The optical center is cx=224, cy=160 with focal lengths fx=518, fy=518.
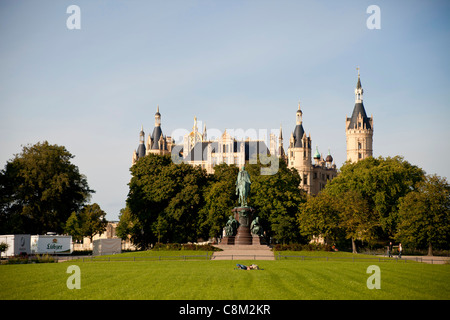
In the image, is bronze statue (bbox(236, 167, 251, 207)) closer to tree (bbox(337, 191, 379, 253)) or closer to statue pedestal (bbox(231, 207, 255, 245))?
statue pedestal (bbox(231, 207, 255, 245))

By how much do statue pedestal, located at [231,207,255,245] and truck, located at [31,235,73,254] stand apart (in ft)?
67.6

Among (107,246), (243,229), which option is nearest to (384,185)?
Result: (243,229)

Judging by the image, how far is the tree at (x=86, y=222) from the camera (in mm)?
88356

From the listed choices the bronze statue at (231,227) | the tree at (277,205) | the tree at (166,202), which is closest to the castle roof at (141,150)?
the tree at (166,202)

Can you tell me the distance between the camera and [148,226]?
7431 centimetres

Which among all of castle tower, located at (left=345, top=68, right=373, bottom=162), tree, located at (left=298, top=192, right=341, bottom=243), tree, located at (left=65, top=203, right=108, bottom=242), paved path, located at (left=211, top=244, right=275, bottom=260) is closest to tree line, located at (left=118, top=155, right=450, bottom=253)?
tree, located at (left=298, top=192, right=341, bottom=243)

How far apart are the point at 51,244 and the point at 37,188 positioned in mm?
14205

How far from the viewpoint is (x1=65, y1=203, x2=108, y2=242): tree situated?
8836cm

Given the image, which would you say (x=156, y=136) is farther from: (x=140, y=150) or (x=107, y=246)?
(x=107, y=246)

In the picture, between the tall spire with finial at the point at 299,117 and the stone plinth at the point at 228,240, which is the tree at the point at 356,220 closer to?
the stone plinth at the point at 228,240

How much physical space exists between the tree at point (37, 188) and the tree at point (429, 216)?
43.7 m
